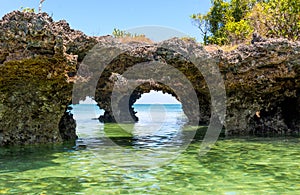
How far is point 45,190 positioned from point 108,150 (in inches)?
228

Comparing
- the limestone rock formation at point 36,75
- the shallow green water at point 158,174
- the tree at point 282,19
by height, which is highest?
the tree at point 282,19

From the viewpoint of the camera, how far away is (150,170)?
8836mm

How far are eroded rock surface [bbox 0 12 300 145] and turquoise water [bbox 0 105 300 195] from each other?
67.3 inches

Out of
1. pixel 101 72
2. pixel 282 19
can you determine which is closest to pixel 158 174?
pixel 101 72

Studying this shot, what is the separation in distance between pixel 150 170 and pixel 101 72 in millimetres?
7863

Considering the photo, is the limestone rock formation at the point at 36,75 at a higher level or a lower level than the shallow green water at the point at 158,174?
higher

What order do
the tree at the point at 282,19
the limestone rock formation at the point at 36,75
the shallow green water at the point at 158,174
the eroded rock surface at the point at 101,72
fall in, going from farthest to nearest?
the tree at the point at 282,19 < the eroded rock surface at the point at 101,72 < the limestone rock formation at the point at 36,75 < the shallow green water at the point at 158,174

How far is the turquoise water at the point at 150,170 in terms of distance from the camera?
706cm

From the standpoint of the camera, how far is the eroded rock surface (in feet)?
34.0

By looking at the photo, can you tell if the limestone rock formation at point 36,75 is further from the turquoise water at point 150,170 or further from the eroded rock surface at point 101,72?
the turquoise water at point 150,170

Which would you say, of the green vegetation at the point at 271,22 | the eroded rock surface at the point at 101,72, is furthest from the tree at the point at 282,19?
the eroded rock surface at the point at 101,72

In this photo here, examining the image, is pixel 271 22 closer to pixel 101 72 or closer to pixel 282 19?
pixel 282 19

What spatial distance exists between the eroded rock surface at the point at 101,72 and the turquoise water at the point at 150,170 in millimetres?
1709

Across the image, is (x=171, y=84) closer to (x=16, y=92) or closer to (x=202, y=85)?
(x=202, y=85)
